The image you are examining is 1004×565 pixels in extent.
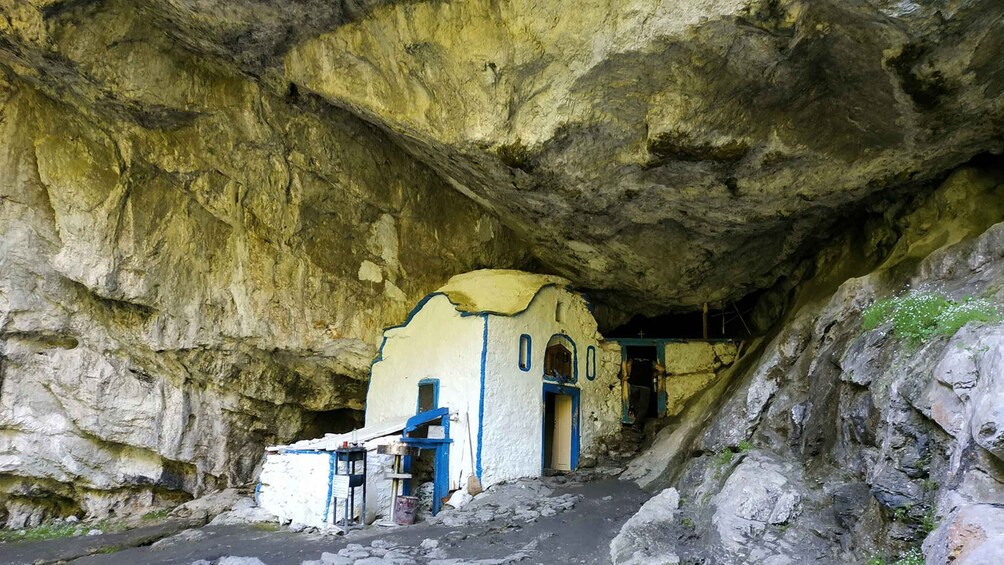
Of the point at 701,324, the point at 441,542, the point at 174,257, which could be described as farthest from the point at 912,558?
the point at 174,257

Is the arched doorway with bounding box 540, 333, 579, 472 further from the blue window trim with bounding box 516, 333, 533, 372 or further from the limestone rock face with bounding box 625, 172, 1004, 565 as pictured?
the limestone rock face with bounding box 625, 172, 1004, 565

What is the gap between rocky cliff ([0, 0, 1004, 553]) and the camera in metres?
8.61

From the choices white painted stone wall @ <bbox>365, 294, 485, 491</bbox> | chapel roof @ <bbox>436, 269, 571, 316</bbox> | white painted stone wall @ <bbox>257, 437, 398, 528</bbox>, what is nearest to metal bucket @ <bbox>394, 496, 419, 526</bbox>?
white painted stone wall @ <bbox>257, 437, 398, 528</bbox>

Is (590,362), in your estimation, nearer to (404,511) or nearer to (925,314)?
(404,511)

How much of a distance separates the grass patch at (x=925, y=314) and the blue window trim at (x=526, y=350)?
22.9 feet

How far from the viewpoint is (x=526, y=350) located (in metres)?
14.1

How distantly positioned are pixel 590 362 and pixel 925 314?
28.9ft

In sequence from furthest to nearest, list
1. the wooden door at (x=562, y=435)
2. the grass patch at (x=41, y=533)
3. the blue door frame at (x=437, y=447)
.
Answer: the wooden door at (x=562, y=435) → the grass patch at (x=41, y=533) → the blue door frame at (x=437, y=447)

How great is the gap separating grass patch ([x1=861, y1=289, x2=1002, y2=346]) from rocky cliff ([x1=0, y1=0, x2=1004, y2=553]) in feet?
0.99

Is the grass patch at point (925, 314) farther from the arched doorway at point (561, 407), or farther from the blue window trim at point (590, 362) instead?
the blue window trim at point (590, 362)

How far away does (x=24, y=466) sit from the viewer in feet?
43.8

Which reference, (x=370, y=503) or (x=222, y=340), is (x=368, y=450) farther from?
(x=222, y=340)

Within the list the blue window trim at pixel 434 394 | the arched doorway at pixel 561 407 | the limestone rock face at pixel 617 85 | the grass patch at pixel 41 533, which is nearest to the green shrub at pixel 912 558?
the limestone rock face at pixel 617 85

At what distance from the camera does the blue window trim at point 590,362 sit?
15453 mm
